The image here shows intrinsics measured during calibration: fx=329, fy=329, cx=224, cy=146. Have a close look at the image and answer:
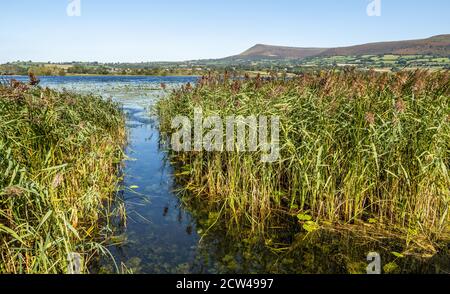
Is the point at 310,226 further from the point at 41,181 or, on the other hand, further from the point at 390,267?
the point at 41,181

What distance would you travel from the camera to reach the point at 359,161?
5914 millimetres

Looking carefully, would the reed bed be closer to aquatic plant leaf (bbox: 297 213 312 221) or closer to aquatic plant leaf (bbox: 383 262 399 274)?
aquatic plant leaf (bbox: 297 213 312 221)

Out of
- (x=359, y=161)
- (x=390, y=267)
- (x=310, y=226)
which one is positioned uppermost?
(x=359, y=161)

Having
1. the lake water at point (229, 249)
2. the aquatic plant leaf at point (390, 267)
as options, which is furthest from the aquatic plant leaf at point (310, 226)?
the aquatic plant leaf at point (390, 267)

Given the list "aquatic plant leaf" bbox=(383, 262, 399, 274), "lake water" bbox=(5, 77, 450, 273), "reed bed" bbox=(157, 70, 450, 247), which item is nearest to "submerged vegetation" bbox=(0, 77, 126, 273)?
"lake water" bbox=(5, 77, 450, 273)

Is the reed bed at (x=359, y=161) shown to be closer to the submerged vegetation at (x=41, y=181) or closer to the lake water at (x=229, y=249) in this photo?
the lake water at (x=229, y=249)

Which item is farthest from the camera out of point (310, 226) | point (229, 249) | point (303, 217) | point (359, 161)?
point (303, 217)

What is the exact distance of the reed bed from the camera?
5.58 m

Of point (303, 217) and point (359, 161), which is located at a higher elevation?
point (359, 161)

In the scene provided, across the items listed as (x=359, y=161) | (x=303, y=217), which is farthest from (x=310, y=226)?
(x=359, y=161)

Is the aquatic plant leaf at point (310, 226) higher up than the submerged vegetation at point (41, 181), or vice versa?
the submerged vegetation at point (41, 181)

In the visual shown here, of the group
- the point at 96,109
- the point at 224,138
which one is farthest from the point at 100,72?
the point at 224,138

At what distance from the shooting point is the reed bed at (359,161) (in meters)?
5.58

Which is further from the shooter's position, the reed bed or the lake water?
the reed bed
